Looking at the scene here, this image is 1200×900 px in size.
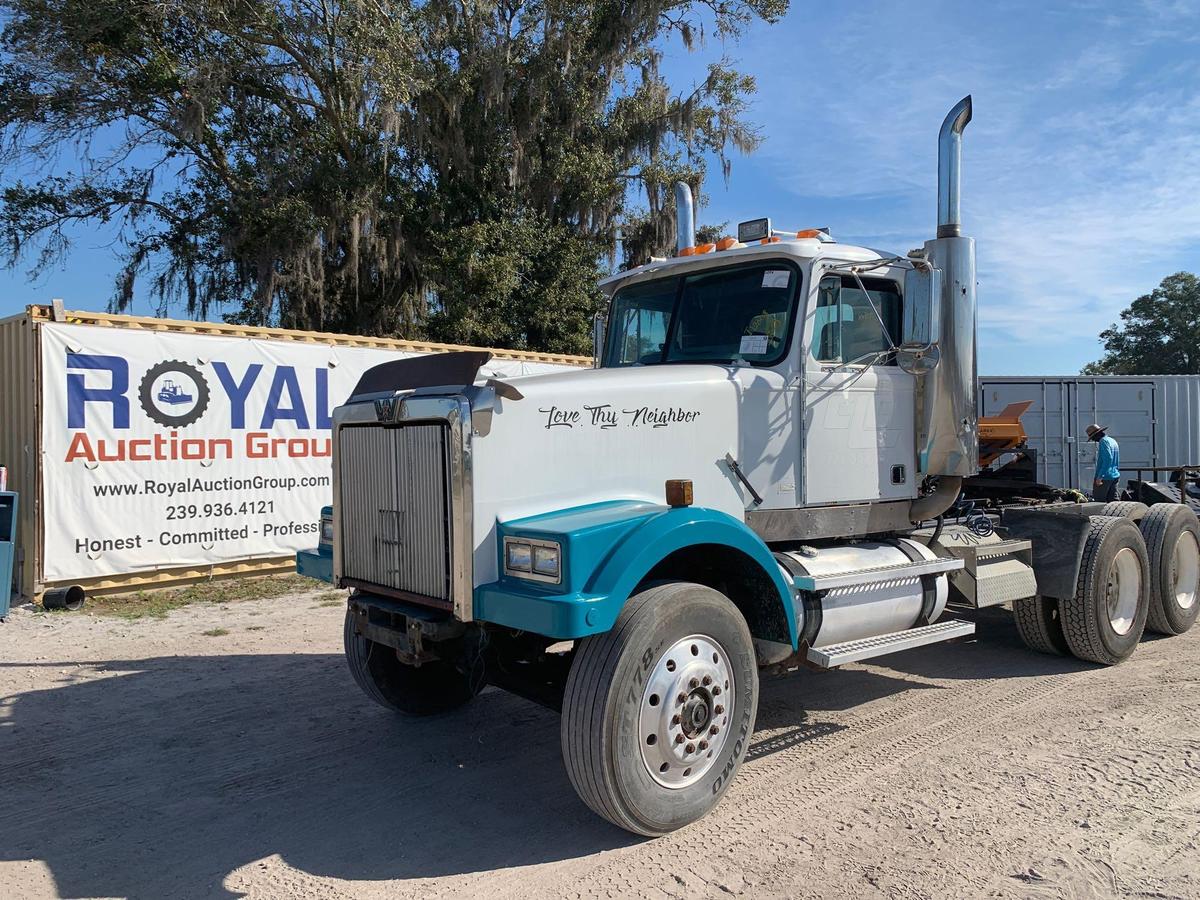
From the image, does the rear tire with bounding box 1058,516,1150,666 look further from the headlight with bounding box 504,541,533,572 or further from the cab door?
the headlight with bounding box 504,541,533,572

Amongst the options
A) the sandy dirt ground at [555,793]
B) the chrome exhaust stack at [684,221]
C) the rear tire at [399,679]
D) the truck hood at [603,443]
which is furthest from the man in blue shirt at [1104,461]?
the rear tire at [399,679]

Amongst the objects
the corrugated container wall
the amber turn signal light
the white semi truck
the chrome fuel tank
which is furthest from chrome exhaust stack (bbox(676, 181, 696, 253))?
the corrugated container wall

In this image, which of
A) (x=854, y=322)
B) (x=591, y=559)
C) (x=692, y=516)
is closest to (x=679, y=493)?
(x=692, y=516)

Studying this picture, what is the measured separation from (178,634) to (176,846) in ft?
15.3

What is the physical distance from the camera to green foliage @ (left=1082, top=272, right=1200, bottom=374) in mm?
44844

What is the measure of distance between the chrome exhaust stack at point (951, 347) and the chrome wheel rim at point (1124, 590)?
210 cm

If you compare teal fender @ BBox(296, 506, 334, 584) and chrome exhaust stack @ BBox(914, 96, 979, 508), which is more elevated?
chrome exhaust stack @ BBox(914, 96, 979, 508)

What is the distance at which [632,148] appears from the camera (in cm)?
2122

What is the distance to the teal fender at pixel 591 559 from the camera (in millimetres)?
3438

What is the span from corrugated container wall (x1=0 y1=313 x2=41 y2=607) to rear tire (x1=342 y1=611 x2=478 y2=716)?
5.49m

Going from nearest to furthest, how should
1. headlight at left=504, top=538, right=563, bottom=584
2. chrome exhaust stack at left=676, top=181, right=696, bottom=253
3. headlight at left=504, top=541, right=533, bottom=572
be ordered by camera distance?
headlight at left=504, top=538, right=563, bottom=584, headlight at left=504, top=541, right=533, bottom=572, chrome exhaust stack at left=676, top=181, right=696, bottom=253

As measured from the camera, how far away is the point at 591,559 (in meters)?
3.56

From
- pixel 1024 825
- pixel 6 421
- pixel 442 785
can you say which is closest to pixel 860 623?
pixel 1024 825

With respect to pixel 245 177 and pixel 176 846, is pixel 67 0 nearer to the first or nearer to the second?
pixel 245 177
